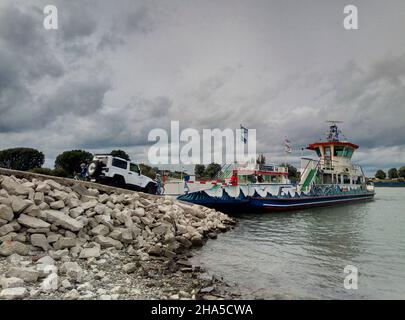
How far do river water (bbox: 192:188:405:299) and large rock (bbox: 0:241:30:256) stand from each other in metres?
5.82

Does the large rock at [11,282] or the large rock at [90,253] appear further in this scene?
the large rock at [90,253]

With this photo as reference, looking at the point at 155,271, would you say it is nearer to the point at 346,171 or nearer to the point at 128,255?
the point at 128,255

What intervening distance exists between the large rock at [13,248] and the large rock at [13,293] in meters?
2.31

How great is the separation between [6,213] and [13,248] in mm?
1388

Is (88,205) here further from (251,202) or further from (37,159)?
(37,159)

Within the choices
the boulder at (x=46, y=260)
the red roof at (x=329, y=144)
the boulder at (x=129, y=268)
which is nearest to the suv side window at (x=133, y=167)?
the boulder at (x=129, y=268)

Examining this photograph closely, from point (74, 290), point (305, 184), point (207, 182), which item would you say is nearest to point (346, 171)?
point (305, 184)

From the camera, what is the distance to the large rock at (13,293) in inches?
235

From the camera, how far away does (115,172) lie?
60.0 feet

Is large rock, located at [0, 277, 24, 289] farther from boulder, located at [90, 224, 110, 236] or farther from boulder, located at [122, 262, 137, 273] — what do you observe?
boulder, located at [90, 224, 110, 236]

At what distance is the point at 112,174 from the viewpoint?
1814cm

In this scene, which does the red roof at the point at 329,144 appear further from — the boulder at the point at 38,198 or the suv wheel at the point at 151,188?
the boulder at the point at 38,198

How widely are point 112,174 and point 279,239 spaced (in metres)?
10.7

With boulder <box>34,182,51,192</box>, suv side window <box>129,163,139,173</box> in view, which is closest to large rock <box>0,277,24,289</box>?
boulder <box>34,182,51,192</box>
